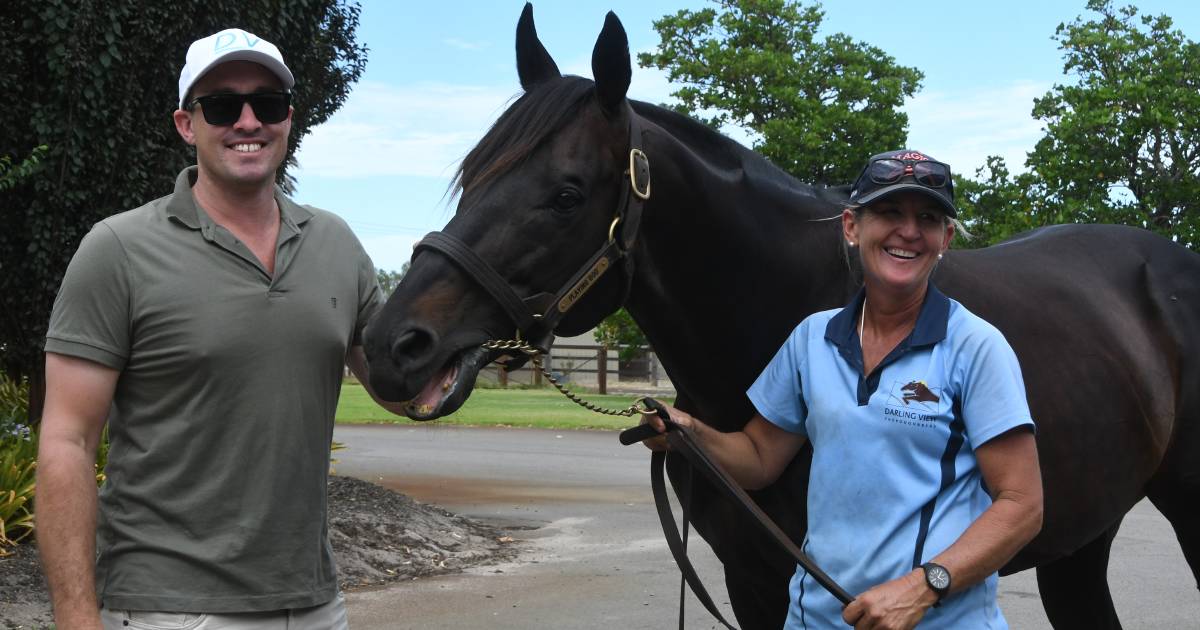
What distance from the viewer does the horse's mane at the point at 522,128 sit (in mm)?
2754

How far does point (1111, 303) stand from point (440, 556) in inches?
216

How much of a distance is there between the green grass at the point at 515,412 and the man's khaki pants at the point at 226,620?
14300mm

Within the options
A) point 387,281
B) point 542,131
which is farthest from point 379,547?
point 387,281

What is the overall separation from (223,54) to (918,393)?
5.53 feet

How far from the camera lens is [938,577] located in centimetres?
214

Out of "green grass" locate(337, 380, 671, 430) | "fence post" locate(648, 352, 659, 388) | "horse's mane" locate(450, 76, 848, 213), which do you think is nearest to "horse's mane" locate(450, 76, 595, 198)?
"horse's mane" locate(450, 76, 848, 213)

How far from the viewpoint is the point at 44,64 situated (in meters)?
7.14

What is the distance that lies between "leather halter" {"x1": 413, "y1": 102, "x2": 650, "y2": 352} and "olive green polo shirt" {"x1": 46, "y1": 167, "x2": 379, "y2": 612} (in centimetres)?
34

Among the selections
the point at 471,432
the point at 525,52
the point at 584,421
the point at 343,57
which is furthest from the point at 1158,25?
the point at 525,52

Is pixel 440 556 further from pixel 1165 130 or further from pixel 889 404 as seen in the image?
pixel 1165 130

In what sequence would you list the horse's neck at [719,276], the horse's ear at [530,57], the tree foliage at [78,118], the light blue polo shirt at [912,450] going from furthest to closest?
the tree foliage at [78,118] < the horse's ear at [530,57] < the horse's neck at [719,276] < the light blue polo shirt at [912,450]

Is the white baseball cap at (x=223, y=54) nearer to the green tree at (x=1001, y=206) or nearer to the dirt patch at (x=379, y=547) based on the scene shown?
the dirt patch at (x=379, y=547)

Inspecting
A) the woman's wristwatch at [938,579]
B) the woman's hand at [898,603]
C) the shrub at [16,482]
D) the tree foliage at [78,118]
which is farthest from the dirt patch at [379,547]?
the woman's wristwatch at [938,579]

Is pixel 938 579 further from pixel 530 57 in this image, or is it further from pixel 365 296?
pixel 530 57
